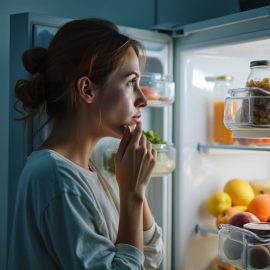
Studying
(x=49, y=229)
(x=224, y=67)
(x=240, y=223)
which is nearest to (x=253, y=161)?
(x=224, y=67)

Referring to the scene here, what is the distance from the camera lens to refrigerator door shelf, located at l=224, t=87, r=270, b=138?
120 cm

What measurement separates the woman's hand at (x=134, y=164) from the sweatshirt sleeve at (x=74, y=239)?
0.13 meters

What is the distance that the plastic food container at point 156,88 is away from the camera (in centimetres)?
151

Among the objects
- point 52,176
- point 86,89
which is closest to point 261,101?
point 86,89

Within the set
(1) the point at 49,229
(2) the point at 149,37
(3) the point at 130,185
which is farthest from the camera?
(2) the point at 149,37

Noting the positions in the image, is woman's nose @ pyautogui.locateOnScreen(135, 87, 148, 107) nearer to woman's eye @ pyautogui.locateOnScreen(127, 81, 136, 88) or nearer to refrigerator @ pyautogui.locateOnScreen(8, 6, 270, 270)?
woman's eye @ pyautogui.locateOnScreen(127, 81, 136, 88)

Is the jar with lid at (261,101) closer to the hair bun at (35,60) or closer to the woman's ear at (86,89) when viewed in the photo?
the woman's ear at (86,89)

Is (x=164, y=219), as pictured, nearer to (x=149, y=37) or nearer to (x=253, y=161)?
(x=253, y=161)

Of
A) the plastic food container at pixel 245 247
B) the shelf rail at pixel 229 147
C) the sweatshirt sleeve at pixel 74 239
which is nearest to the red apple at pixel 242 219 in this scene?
the plastic food container at pixel 245 247

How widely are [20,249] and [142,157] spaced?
35 centimetres

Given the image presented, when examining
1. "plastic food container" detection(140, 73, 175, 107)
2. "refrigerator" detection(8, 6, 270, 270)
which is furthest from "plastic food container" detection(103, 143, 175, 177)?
"plastic food container" detection(140, 73, 175, 107)

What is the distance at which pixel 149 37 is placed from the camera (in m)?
1.63

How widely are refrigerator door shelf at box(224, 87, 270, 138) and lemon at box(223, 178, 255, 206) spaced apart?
516 mm

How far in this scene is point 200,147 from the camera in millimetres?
1793
